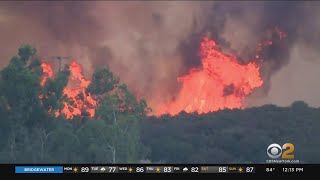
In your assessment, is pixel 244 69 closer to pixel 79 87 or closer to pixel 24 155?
pixel 79 87

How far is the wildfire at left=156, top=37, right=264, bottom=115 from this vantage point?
24.1ft

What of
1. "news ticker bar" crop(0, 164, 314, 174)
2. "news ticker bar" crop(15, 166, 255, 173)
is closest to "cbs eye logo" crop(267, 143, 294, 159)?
"news ticker bar" crop(0, 164, 314, 174)

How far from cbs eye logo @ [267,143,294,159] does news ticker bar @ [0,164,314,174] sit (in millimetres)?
119

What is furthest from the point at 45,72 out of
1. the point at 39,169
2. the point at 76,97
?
the point at 39,169

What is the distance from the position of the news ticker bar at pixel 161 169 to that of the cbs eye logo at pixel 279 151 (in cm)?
12

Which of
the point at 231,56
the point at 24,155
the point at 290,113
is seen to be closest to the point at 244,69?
the point at 231,56

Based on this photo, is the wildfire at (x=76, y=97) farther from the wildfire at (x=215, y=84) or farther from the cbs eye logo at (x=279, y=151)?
the cbs eye logo at (x=279, y=151)

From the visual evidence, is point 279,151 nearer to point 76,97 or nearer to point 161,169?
point 161,169

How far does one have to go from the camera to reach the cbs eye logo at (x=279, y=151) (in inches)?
275

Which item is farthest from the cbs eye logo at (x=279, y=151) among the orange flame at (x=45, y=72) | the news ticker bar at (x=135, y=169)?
the orange flame at (x=45, y=72)

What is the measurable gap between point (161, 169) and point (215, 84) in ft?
4.14

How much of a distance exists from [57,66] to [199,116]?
1734 millimetres

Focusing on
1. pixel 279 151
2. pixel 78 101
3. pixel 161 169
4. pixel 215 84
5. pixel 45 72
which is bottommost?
pixel 161 169

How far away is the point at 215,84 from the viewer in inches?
295
